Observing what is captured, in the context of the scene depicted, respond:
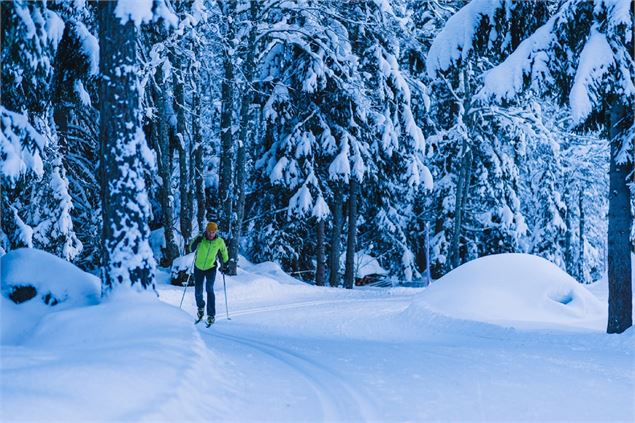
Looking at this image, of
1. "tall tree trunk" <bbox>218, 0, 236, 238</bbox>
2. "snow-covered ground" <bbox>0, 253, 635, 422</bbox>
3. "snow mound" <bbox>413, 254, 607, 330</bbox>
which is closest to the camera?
"snow-covered ground" <bbox>0, 253, 635, 422</bbox>

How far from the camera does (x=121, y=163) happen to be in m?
7.70

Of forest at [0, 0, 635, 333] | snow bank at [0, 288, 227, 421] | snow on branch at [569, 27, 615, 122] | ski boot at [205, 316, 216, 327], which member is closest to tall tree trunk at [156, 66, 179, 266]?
forest at [0, 0, 635, 333]

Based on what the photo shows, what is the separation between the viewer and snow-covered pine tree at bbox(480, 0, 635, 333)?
31.2ft

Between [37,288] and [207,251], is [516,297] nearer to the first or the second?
[207,251]

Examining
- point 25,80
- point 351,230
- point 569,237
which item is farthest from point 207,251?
point 569,237

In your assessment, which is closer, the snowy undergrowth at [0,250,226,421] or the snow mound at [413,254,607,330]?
the snowy undergrowth at [0,250,226,421]

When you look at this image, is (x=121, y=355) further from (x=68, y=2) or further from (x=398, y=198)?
(x=398, y=198)

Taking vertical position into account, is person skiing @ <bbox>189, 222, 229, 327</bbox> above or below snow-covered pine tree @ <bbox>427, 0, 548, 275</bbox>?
below

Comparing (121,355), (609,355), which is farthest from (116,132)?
(609,355)

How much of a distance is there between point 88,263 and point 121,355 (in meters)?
17.9

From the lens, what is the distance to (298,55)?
2209 centimetres

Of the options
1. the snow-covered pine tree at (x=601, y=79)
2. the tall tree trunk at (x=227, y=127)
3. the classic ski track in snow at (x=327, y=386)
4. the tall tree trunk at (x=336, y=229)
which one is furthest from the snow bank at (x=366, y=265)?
the classic ski track in snow at (x=327, y=386)

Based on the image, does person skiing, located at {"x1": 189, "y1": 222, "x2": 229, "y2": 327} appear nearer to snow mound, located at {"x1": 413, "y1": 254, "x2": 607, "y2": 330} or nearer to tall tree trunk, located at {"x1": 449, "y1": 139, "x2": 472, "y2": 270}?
snow mound, located at {"x1": 413, "y1": 254, "x2": 607, "y2": 330}

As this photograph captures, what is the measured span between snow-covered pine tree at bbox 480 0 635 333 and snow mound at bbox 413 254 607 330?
5.03 feet
